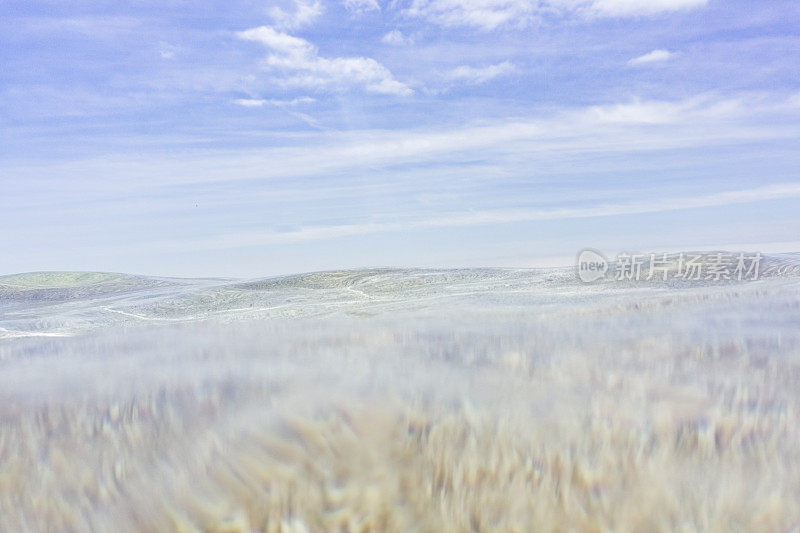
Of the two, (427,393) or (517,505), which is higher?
(427,393)

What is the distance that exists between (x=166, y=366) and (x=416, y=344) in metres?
0.89

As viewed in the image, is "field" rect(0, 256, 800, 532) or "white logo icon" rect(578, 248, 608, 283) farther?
"white logo icon" rect(578, 248, 608, 283)

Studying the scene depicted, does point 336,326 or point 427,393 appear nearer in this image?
point 427,393

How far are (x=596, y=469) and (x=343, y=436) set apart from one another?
1.71 feet

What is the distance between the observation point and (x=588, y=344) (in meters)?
2.37

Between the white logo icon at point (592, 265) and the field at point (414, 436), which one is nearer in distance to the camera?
the field at point (414, 436)

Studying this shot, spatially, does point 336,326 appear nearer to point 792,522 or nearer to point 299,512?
point 299,512

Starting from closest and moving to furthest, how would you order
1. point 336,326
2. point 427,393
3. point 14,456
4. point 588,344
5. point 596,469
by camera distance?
point 596,469 < point 14,456 < point 427,393 < point 588,344 < point 336,326

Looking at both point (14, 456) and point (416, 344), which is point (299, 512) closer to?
point (14, 456)

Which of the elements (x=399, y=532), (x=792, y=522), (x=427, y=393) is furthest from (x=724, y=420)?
(x=399, y=532)

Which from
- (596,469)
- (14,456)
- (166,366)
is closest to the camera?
(596,469)

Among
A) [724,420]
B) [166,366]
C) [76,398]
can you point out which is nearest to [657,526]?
[724,420]

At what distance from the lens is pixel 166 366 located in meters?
2.19

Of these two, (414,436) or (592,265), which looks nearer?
(414,436)
